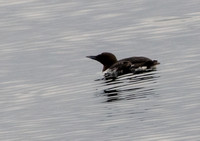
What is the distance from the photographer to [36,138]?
64.2 ft

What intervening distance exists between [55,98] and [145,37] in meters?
8.46

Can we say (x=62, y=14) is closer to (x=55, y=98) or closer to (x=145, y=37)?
(x=145, y=37)

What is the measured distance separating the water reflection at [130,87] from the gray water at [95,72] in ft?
0.08

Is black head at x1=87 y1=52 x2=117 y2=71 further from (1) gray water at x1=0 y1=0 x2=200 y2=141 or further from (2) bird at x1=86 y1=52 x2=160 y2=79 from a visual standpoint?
(2) bird at x1=86 y1=52 x2=160 y2=79

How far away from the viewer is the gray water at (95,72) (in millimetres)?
A: 20094

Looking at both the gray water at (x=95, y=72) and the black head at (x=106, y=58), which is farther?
the black head at (x=106, y=58)

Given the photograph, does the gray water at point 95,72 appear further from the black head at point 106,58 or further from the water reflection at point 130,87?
the black head at point 106,58

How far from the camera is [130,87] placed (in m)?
24.2

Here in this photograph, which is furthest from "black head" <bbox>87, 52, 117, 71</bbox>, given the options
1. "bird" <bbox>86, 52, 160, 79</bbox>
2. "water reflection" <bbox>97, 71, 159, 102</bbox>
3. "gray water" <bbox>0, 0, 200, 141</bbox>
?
"water reflection" <bbox>97, 71, 159, 102</bbox>

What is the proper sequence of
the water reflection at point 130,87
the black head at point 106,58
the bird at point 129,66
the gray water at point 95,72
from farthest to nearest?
the black head at point 106,58
the bird at point 129,66
the water reflection at point 130,87
the gray water at point 95,72

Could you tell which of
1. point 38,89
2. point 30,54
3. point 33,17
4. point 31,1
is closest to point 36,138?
point 38,89

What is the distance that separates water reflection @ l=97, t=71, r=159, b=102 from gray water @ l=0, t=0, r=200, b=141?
0.03 metres

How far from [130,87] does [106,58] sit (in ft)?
15.3

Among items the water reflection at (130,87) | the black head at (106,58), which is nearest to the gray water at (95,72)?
the water reflection at (130,87)
